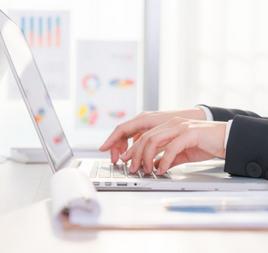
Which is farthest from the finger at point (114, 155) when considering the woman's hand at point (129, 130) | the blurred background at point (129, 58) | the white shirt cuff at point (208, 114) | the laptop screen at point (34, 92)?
the blurred background at point (129, 58)

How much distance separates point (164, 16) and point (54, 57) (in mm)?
404

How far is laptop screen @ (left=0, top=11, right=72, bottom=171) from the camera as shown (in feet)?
3.19

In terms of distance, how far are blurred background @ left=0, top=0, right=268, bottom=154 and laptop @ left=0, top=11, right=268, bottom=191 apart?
1.41ft

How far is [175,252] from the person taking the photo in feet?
1.63

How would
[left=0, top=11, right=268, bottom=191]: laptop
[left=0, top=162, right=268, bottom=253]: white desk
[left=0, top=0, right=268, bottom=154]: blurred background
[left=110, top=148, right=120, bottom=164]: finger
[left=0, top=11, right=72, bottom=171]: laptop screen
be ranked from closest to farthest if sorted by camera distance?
[left=0, top=162, right=268, bottom=253]: white desk, [left=0, top=11, right=268, bottom=191]: laptop, [left=0, top=11, right=72, bottom=171]: laptop screen, [left=110, top=148, right=120, bottom=164]: finger, [left=0, top=0, right=268, bottom=154]: blurred background

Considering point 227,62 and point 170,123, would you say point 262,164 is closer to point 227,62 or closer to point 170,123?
point 170,123

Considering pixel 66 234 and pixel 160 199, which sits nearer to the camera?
pixel 66 234

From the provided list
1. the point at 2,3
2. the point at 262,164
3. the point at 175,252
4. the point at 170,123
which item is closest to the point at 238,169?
the point at 262,164

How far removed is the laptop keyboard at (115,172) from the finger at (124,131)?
2.2 inches

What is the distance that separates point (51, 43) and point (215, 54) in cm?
57

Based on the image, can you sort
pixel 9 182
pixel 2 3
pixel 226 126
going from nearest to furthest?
pixel 226 126 → pixel 9 182 → pixel 2 3

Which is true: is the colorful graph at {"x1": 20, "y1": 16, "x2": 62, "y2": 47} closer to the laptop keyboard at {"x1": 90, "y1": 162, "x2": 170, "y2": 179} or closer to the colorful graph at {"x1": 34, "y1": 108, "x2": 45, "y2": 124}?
the colorful graph at {"x1": 34, "y1": 108, "x2": 45, "y2": 124}

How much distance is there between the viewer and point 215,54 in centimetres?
175

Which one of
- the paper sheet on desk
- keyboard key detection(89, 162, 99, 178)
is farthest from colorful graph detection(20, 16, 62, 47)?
the paper sheet on desk
